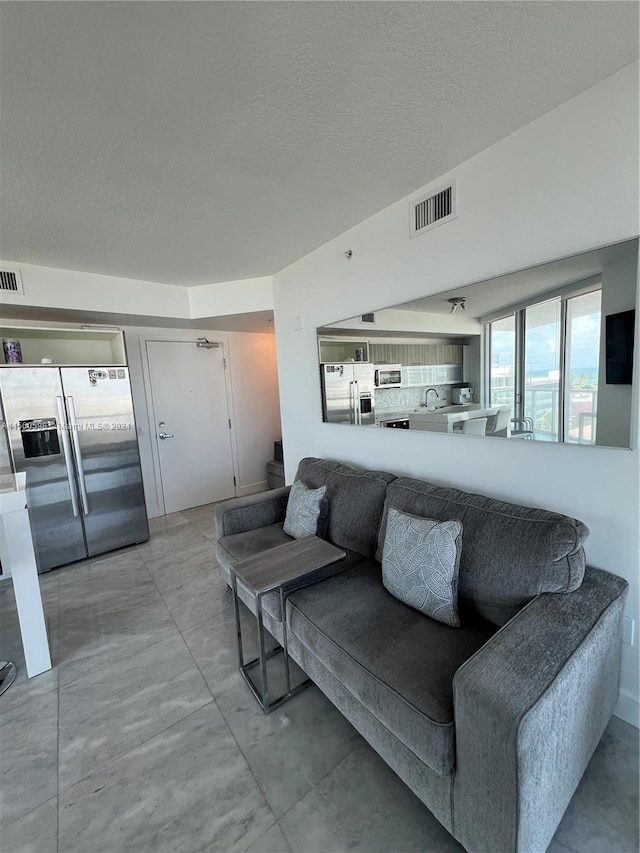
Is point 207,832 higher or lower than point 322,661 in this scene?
lower

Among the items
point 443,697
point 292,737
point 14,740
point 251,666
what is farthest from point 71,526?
point 443,697

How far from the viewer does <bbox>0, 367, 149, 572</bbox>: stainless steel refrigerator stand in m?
2.84

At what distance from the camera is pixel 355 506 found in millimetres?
2145

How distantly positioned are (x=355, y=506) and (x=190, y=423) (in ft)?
9.60

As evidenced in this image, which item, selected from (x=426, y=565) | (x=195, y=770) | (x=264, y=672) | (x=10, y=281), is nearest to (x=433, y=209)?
(x=426, y=565)

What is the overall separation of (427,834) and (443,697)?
49cm

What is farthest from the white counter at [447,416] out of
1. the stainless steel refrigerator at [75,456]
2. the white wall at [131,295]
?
the stainless steel refrigerator at [75,456]

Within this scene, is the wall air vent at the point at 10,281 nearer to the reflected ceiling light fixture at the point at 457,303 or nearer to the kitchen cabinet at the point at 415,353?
Answer: the kitchen cabinet at the point at 415,353

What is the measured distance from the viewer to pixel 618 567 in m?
1.48

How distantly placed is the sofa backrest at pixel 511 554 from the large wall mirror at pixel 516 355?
15.8 inches

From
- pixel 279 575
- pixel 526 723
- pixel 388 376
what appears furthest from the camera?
pixel 388 376

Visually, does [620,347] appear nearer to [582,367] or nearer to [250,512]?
[582,367]

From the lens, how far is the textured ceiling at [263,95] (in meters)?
1.07

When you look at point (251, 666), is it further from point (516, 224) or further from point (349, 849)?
point (516, 224)
